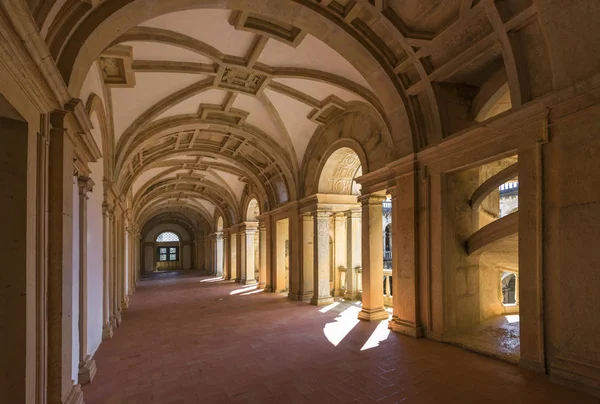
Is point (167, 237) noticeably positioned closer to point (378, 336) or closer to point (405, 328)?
point (378, 336)

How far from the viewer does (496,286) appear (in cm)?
760

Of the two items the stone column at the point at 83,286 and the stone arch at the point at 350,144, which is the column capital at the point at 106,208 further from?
Answer: the stone arch at the point at 350,144

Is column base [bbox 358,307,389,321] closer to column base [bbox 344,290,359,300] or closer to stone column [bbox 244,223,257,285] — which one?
column base [bbox 344,290,359,300]

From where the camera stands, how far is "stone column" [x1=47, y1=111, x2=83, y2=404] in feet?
11.1

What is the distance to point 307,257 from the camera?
12.7m

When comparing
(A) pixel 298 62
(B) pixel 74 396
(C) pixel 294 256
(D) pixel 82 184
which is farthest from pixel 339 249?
(B) pixel 74 396

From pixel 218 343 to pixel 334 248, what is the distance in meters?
7.46

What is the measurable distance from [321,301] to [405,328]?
465 centimetres

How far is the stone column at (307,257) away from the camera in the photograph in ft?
41.2

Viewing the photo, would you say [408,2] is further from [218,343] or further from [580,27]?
[218,343]

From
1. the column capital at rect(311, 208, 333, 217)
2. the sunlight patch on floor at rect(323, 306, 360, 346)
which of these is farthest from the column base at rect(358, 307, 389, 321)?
the column capital at rect(311, 208, 333, 217)

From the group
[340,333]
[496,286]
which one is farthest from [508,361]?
[340,333]

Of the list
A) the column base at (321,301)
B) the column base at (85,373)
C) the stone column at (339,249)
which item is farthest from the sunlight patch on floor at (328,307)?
the column base at (85,373)

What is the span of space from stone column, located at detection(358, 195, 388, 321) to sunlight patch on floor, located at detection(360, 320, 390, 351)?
0.55 meters
